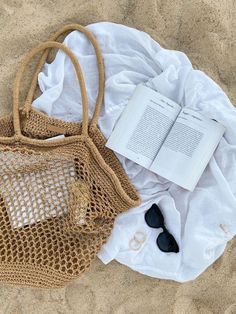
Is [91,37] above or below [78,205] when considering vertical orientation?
above

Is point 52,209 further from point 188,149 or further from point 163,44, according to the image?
point 163,44

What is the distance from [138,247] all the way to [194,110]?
1.29 feet

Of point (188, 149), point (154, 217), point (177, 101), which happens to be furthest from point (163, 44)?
point (154, 217)

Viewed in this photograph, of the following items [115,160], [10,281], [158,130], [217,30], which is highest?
[217,30]

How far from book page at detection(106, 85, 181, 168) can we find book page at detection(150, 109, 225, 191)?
3 cm

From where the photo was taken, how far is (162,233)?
3.92 ft

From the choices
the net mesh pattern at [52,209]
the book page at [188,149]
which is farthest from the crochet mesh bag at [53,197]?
the book page at [188,149]

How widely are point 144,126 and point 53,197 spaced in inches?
12.0

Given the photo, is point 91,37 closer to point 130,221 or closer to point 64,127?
point 64,127

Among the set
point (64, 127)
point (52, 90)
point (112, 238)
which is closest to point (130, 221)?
point (112, 238)

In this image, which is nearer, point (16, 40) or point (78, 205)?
point (78, 205)

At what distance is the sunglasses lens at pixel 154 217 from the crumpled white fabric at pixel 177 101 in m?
0.02

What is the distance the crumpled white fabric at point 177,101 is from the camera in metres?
1.17

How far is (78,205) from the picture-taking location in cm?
111
